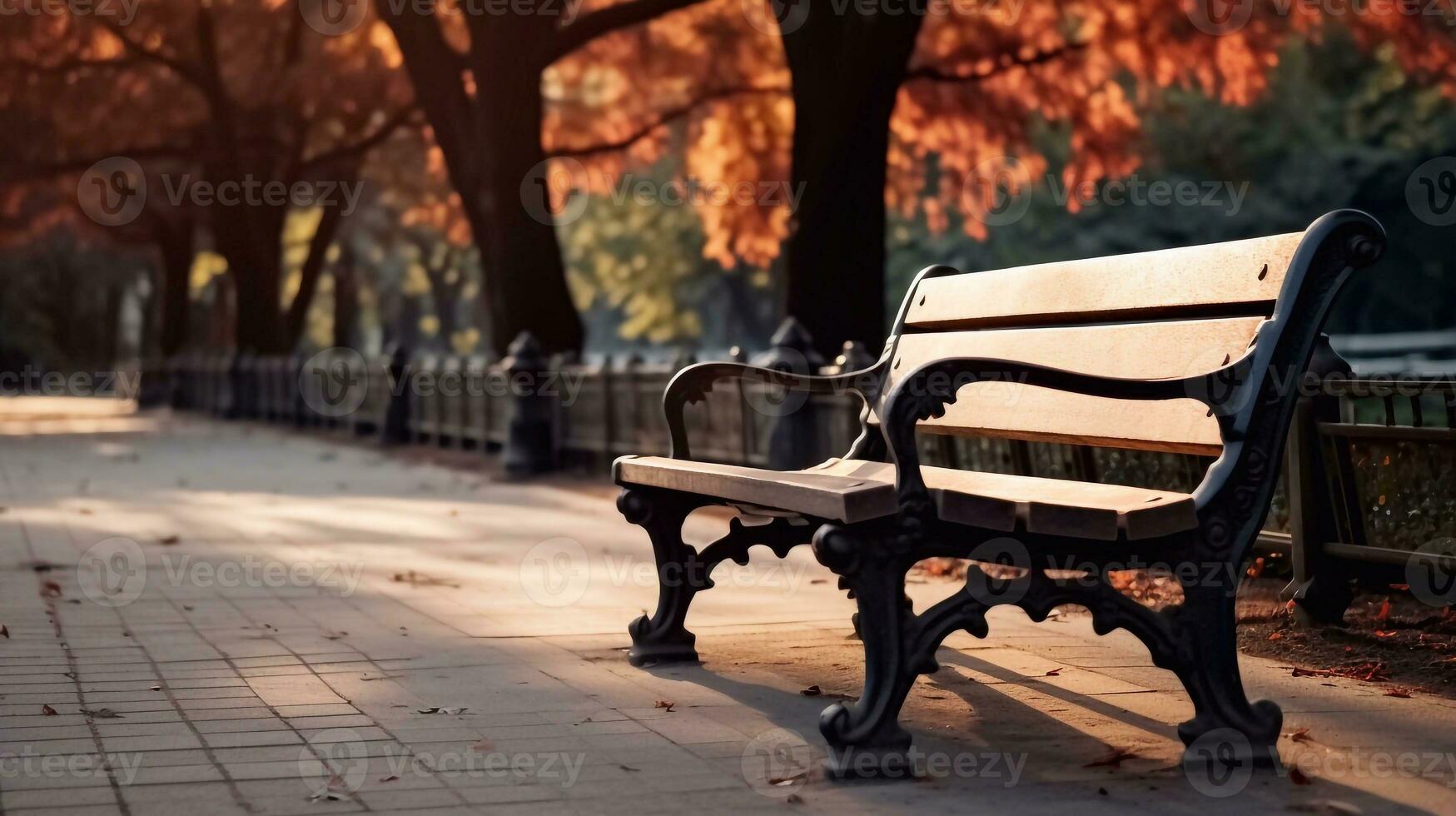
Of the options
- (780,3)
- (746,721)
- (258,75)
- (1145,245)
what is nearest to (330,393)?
(258,75)

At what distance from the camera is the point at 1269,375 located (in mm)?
4477

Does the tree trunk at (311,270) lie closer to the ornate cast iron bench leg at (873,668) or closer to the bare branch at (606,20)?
the bare branch at (606,20)

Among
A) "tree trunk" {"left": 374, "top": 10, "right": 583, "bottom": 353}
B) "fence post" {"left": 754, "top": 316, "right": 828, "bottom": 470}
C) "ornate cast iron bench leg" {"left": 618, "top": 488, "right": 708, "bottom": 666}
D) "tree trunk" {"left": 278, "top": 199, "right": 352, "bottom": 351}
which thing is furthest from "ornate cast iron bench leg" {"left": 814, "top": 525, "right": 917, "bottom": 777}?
"tree trunk" {"left": 278, "top": 199, "right": 352, "bottom": 351}

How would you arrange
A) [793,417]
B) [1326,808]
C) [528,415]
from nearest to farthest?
[1326,808]
[793,417]
[528,415]

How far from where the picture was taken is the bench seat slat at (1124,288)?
4.68 metres

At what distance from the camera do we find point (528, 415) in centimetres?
1798

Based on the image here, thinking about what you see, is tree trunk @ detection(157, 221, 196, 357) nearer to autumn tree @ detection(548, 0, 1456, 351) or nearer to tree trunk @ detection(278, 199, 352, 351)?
tree trunk @ detection(278, 199, 352, 351)

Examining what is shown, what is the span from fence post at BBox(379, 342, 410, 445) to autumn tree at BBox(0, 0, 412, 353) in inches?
209

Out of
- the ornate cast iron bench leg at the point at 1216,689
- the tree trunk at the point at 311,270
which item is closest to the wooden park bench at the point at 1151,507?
the ornate cast iron bench leg at the point at 1216,689

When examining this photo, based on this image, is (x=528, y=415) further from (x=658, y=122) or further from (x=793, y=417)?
(x=658, y=122)

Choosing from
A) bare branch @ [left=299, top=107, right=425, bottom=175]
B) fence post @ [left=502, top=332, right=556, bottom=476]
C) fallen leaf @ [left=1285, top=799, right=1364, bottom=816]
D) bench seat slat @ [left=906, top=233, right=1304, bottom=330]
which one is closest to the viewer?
fallen leaf @ [left=1285, top=799, right=1364, bottom=816]

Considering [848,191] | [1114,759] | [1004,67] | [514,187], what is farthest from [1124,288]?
[1004,67]

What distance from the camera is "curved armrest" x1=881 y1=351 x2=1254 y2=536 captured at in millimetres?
4273

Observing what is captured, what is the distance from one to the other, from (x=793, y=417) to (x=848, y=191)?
9.39 ft
